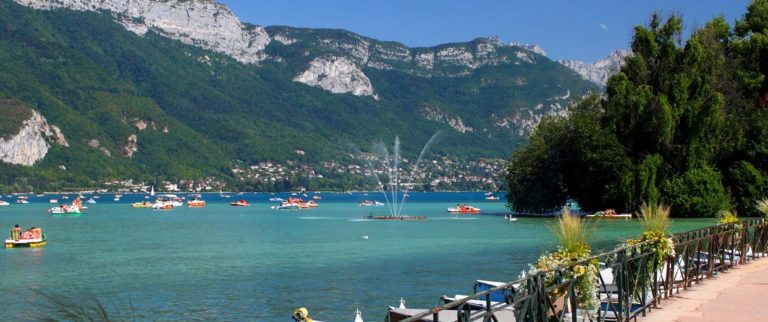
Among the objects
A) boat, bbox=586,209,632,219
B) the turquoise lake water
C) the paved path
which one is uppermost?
boat, bbox=586,209,632,219

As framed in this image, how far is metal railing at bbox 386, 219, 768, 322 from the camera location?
9.41m

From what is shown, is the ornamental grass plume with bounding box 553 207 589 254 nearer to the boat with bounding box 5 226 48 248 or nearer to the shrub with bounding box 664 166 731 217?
the boat with bounding box 5 226 48 248

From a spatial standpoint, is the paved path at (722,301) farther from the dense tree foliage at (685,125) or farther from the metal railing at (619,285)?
the dense tree foliage at (685,125)

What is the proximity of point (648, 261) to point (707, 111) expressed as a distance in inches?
1977

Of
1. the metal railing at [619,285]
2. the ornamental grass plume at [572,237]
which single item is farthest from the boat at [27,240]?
the ornamental grass plume at [572,237]

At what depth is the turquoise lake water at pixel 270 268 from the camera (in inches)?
999

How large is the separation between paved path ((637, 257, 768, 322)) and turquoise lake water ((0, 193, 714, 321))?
2.56m

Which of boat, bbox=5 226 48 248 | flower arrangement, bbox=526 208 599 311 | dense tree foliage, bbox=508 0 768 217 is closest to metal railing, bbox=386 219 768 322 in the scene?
flower arrangement, bbox=526 208 599 311

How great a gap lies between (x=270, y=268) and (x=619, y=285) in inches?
1026

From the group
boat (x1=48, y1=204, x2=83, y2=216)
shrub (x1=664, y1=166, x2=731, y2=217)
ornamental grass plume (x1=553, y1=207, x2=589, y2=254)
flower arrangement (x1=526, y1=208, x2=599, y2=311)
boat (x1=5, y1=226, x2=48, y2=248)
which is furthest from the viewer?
boat (x1=48, y1=204, x2=83, y2=216)

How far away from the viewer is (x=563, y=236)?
12406mm

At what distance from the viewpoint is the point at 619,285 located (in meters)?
12.7

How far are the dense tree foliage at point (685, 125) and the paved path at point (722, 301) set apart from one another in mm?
44118

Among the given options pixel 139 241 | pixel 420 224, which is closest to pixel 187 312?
pixel 139 241
